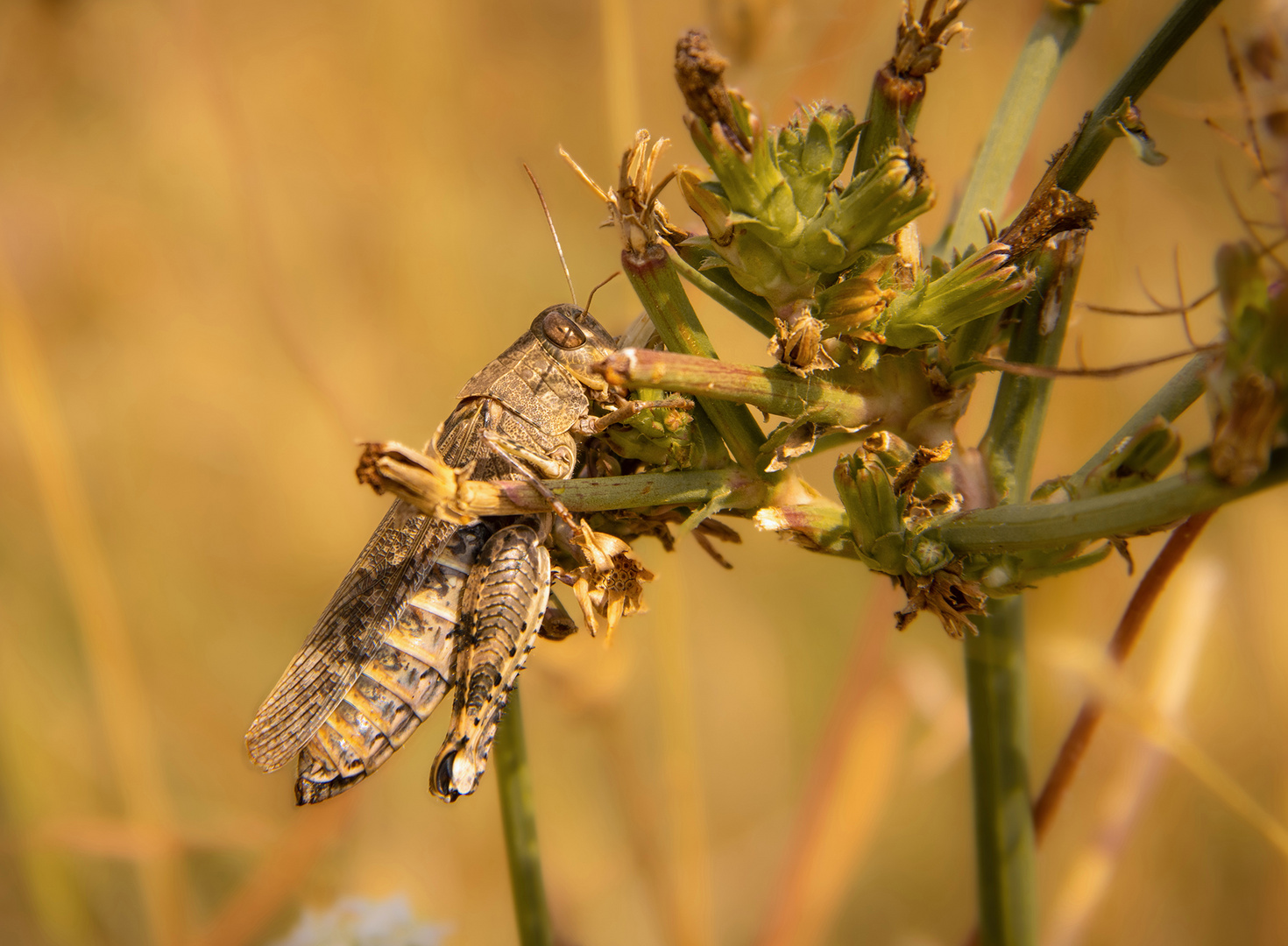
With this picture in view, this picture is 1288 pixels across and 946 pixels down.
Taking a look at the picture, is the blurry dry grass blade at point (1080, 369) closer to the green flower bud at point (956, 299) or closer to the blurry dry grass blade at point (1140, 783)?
the green flower bud at point (956, 299)

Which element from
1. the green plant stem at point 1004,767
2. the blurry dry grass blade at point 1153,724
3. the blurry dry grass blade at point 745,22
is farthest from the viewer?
the blurry dry grass blade at point 745,22

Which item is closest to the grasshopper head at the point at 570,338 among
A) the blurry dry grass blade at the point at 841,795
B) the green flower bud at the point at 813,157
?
the green flower bud at the point at 813,157

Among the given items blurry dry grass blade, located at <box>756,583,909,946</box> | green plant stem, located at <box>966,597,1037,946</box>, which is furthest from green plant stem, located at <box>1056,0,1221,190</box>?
blurry dry grass blade, located at <box>756,583,909,946</box>

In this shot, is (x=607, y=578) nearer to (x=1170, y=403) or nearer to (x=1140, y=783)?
(x=1170, y=403)

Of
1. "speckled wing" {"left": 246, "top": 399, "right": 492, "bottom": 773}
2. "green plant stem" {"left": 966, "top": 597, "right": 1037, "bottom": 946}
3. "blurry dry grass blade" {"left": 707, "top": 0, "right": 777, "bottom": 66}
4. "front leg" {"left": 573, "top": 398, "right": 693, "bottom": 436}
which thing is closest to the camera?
"front leg" {"left": 573, "top": 398, "right": 693, "bottom": 436}

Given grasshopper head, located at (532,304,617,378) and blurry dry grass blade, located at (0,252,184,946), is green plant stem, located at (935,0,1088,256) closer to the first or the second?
grasshopper head, located at (532,304,617,378)

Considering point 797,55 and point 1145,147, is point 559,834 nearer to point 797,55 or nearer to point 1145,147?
point 797,55

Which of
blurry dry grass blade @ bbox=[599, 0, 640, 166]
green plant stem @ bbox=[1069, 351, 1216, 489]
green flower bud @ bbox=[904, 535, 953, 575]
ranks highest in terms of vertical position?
blurry dry grass blade @ bbox=[599, 0, 640, 166]

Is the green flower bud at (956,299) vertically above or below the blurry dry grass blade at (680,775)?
above
